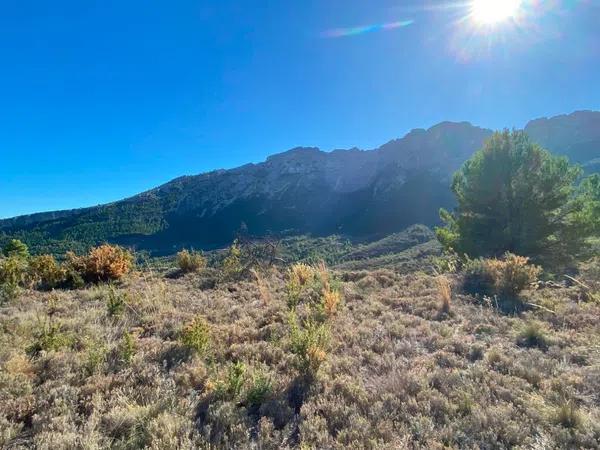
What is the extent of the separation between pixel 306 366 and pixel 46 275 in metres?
8.68

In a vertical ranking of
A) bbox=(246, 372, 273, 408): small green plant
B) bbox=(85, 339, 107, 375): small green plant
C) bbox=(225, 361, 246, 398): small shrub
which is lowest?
bbox=(246, 372, 273, 408): small green plant

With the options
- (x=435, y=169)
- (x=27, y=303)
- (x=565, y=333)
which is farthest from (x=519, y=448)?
(x=435, y=169)

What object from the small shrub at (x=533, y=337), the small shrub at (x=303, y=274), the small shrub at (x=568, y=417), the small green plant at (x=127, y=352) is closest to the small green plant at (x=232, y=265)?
the small shrub at (x=303, y=274)

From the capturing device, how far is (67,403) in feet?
10.7

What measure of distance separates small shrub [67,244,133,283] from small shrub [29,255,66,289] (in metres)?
0.43

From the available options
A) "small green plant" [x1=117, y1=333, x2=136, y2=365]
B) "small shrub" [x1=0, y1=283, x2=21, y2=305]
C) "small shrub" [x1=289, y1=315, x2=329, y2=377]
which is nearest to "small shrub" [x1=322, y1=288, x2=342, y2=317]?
"small shrub" [x1=289, y1=315, x2=329, y2=377]

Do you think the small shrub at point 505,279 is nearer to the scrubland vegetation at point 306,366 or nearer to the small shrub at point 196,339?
the scrubland vegetation at point 306,366

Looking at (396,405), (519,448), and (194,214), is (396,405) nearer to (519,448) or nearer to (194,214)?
(519,448)

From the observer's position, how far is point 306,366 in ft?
12.8

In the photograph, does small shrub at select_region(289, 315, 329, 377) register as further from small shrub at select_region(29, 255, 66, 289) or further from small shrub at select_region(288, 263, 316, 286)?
small shrub at select_region(29, 255, 66, 289)

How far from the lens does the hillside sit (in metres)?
126

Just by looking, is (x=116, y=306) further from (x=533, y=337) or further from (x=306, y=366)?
(x=533, y=337)

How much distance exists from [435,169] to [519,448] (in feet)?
504

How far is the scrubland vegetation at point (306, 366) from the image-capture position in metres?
2.82
